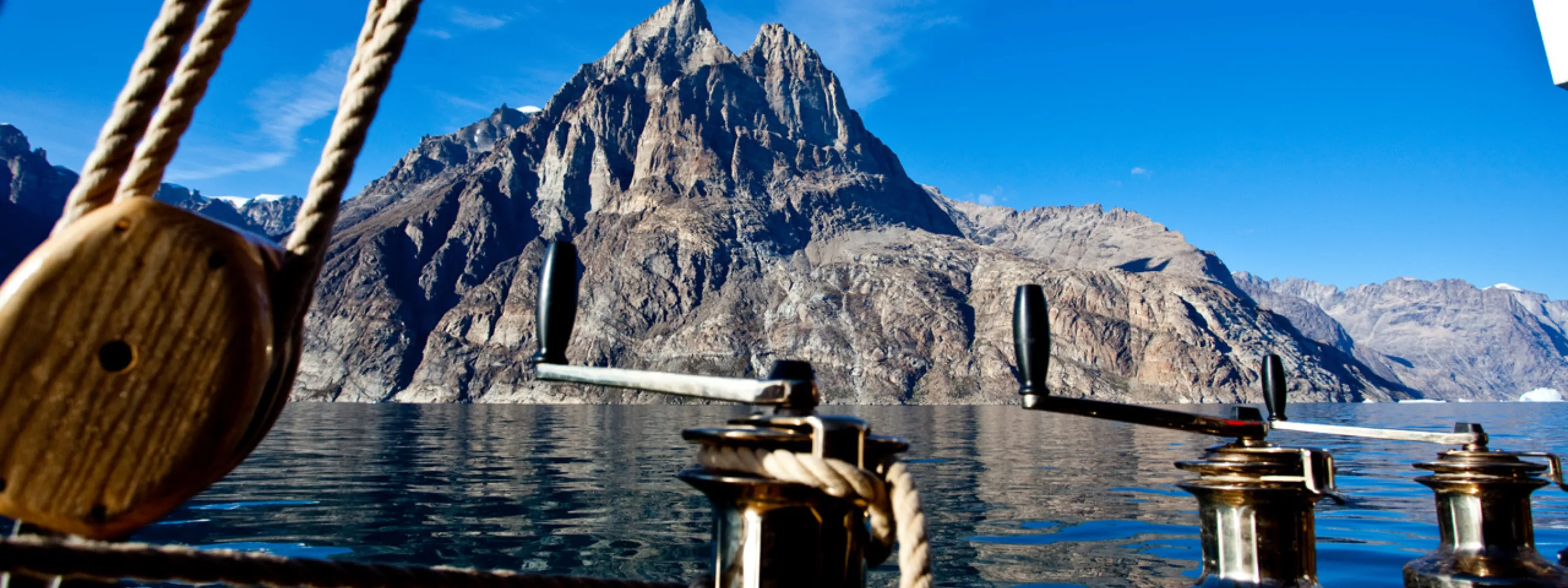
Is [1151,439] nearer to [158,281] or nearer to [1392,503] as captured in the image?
[1392,503]

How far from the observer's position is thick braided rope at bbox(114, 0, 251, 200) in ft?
3.77

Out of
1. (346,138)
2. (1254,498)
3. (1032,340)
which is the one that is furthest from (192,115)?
(1254,498)

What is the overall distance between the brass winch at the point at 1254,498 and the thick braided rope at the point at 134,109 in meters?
1.58

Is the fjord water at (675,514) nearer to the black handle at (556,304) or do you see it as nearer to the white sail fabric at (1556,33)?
the black handle at (556,304)

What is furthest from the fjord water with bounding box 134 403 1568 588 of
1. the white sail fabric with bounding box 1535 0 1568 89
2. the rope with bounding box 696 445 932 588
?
the white sail fabric with bounding box 1535 0 1568 89

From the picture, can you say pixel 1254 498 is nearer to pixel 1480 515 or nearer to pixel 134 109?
pixel 1480 515

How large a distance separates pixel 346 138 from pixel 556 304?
17.8 inches

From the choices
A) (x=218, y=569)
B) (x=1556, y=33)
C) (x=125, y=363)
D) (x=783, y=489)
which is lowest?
(x=218, y=569)

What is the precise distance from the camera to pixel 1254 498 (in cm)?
187

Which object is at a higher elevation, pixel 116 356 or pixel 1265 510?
pixel 116 356

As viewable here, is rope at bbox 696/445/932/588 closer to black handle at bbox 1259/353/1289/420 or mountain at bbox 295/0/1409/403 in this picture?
black handle at bbox 1259/353/1289/420

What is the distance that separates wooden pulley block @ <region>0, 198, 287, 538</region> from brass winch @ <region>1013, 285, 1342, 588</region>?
1.44 metres

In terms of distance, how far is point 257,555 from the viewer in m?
1.08

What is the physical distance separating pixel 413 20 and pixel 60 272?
58 cm
